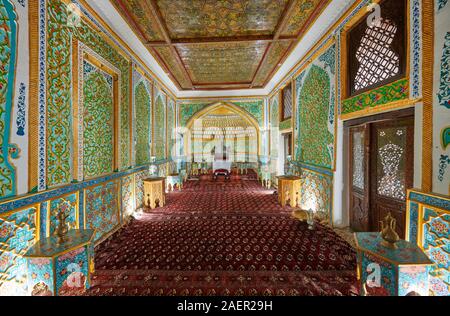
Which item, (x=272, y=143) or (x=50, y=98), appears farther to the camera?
(x=272, y=143)

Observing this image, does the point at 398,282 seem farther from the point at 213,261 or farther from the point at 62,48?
the point at 62,48

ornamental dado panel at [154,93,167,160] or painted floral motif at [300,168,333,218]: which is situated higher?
ornamental dado panel at [154,93,167,160]

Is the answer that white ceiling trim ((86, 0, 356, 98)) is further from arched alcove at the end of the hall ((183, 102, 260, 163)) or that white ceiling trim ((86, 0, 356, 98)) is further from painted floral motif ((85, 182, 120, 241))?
arched alcove at the end of the hall ((183, 102, 260, 163))

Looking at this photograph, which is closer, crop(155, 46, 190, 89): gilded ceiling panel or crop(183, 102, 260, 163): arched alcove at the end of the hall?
crop(155, 46, 190, 89): gilded ceiling panel

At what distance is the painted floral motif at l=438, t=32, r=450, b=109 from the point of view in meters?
1.72

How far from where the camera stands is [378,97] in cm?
250

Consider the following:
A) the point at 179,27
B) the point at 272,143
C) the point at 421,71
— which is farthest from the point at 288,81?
the point at 421,71

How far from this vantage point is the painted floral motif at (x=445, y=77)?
1.72 m

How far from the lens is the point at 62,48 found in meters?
2.34

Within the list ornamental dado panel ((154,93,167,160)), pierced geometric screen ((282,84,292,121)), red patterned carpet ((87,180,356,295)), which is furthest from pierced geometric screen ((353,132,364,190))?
ornamental dado panel ((154,93,167,160))

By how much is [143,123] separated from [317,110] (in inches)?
172

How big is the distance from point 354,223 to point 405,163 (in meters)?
1.44

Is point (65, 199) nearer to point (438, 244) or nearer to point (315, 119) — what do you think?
point (438, 244)

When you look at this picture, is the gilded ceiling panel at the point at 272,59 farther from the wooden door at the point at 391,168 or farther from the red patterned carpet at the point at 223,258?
the red patterned carpet at the point at 223,258
